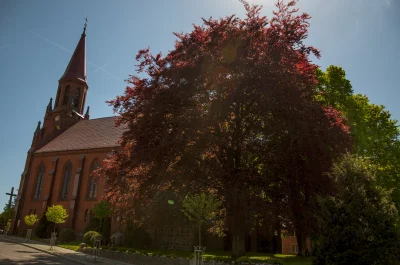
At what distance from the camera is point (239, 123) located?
17.5 meters

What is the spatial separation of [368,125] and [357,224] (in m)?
14.6

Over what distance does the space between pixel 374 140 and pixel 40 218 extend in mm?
35411

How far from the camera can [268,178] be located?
16.5m

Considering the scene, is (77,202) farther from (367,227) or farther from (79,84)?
(367,227)

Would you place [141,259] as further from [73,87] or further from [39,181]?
[73,87]

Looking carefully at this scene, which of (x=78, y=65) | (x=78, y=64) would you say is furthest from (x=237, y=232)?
(x=78, y=64)

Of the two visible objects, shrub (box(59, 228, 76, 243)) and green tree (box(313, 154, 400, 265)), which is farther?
shrub (box(59, 228, 76, 243))

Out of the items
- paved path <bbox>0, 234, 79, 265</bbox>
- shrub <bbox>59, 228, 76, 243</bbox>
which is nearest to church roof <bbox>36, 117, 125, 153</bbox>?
shrub <bbox>59, 228, 76, 243</bbox>

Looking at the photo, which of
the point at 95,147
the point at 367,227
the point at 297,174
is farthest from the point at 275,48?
the point at 95,147

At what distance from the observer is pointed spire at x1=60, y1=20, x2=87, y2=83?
47.1m

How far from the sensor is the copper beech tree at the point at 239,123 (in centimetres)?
1541

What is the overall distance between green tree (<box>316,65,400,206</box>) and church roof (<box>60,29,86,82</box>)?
35.9m

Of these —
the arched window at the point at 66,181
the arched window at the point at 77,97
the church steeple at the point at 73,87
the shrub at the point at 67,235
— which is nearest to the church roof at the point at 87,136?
the arched window at the point at 66,181

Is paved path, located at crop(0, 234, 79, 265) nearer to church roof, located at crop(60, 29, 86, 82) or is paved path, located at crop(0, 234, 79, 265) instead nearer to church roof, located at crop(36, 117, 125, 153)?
church roof, located at crop(36, 117, 125, 153)
